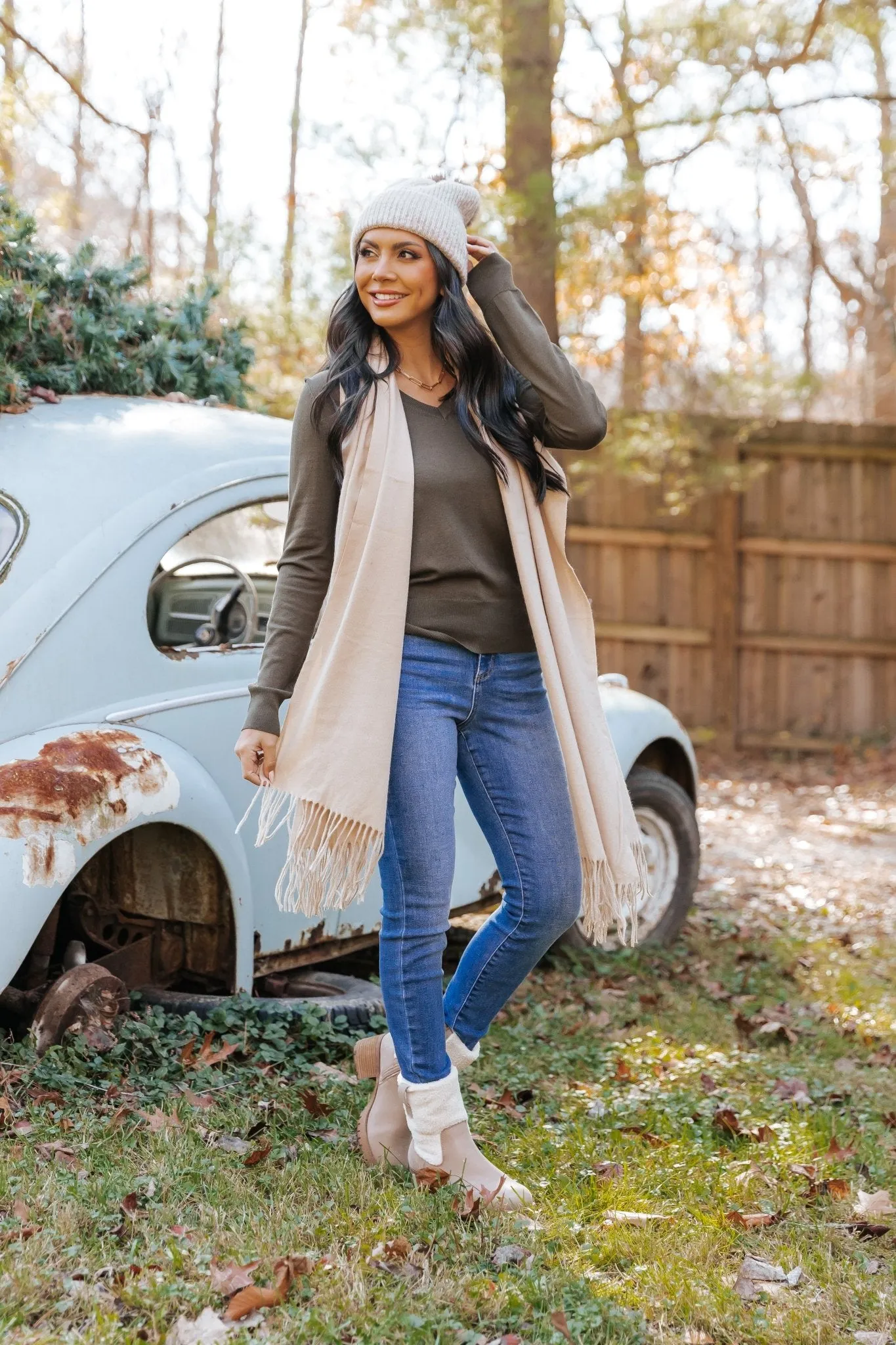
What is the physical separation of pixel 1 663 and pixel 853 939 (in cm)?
411

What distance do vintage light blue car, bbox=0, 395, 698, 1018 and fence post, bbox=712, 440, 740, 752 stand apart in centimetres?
715

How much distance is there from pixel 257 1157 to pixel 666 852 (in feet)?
9.52

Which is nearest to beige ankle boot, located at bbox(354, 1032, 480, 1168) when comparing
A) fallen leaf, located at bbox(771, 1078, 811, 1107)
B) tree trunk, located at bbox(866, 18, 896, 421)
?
fallen leaf, located at bbox(771, 1078, 811, 1107)

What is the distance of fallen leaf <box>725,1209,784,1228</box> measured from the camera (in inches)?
114

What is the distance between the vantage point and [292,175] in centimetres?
1377

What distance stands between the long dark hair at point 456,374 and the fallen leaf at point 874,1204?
1809 millimetres

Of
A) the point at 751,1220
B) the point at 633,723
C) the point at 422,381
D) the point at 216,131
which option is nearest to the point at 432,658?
the point at 422,381

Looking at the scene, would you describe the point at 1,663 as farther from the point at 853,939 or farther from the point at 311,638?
the point at 853,939


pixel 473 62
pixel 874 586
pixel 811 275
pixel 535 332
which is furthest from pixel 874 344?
pixel 535 332

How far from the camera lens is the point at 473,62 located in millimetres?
8453

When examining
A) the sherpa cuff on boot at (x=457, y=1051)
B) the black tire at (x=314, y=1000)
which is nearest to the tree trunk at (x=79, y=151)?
the black tire at (x=314, y=1000)

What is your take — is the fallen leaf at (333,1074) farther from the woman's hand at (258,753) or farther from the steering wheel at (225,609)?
the steering wheel at (225,609)

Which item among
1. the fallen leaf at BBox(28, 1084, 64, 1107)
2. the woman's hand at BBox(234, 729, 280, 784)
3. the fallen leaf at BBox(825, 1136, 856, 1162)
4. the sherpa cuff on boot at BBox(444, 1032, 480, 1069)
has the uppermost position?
the woman's hand at BBox(234, 729, 280, 784)

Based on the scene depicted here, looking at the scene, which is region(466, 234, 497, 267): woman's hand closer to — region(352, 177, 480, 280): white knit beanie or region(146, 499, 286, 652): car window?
region(352, 177, 480, 280): white knit beanie
